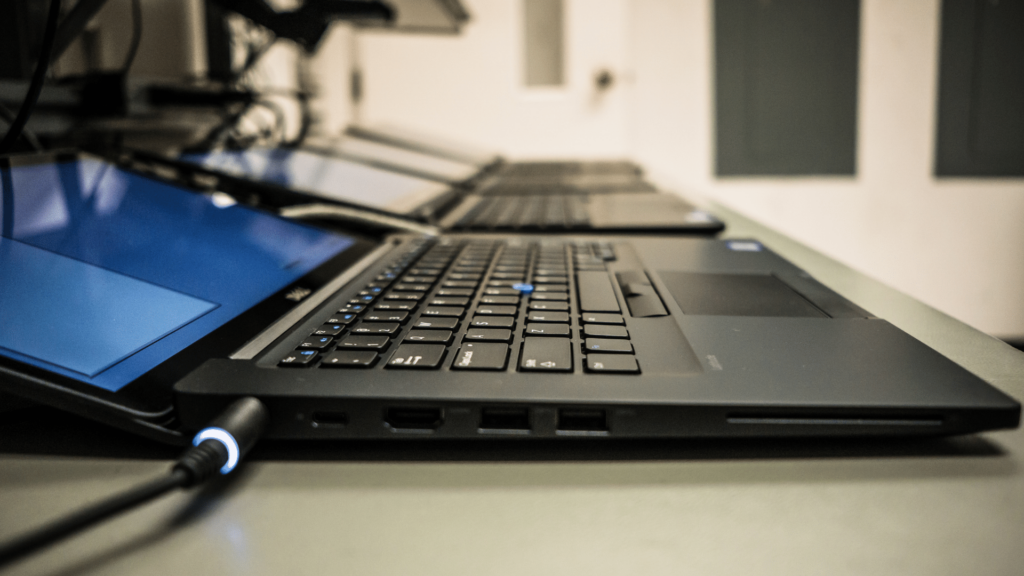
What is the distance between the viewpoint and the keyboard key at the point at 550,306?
0.35m

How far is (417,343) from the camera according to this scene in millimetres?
291

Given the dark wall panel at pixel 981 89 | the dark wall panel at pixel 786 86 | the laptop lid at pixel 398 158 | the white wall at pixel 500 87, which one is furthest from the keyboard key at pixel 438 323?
the dark wall panel at pixel 981 89

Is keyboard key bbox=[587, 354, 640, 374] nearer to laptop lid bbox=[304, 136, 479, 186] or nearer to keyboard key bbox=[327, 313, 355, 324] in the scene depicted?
keyboard key bbox=[327, 313, 355, 324]

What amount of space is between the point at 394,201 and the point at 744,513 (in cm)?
58

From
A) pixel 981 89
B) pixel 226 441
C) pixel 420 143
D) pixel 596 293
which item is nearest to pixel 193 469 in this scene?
pixel 226 441

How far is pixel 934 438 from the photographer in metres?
0.25

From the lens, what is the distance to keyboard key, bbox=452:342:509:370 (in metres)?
0.26

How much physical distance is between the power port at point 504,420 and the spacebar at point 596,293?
12cm

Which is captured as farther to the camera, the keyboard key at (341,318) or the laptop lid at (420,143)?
the laptop lid at (420,143)

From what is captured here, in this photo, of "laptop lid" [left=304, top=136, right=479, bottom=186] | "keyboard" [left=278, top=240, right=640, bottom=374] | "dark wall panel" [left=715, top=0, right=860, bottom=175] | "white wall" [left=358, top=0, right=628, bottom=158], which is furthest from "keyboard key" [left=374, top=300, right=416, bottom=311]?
"dark wall panel" [left=715, top=0, right=860, bottom=175]

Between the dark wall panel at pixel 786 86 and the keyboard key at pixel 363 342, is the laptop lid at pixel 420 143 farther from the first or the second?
the dark wall panel at pixel 786 86

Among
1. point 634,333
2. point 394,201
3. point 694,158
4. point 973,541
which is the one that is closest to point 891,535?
point 973,541

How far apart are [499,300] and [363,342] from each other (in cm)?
10

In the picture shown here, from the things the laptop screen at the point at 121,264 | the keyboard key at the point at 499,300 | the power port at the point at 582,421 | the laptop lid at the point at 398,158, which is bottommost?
the power port at the point at 582,421
